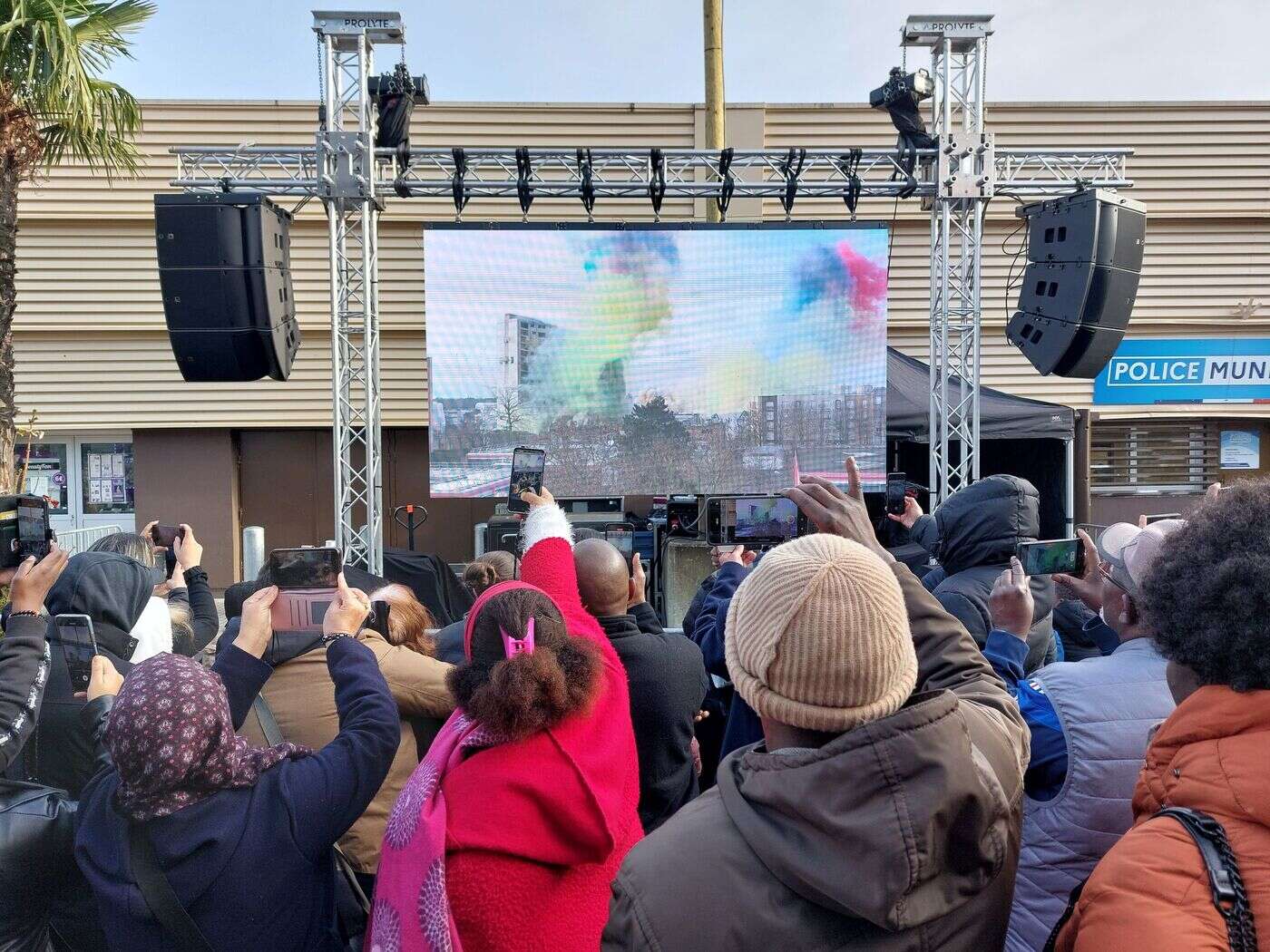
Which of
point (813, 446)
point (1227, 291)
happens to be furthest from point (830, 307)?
point (1227, 291)

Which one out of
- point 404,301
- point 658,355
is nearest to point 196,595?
point 658,355

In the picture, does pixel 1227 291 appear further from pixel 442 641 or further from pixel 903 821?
pixel 903 821

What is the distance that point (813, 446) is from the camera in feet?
26.1

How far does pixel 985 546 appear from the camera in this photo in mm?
2783

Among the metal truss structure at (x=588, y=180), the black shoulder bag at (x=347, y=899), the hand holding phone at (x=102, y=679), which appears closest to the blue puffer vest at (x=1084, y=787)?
the black shoulder bag at (x=347, y=899)

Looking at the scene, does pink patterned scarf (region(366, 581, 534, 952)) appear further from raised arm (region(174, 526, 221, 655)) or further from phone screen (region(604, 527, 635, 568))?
phone screen (region(604, 527, 635, 568))

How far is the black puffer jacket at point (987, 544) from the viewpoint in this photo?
266cm

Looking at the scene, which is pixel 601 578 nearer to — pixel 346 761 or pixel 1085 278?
pixel 346 761

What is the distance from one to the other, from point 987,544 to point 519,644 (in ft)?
5.79

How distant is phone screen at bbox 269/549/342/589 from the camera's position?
2.03 m

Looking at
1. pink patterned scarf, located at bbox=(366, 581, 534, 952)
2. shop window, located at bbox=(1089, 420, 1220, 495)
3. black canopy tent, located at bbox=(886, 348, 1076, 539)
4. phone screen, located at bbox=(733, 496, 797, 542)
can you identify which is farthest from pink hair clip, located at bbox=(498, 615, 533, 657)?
shop window, located at bbox=(1089, 420, 1220, 495)

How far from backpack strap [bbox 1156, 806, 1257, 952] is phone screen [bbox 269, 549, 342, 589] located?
5.67 feet

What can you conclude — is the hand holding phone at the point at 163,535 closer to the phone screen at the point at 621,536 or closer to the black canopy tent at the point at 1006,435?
the phone screen at the point at 621,536

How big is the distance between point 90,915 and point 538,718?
1.36m
